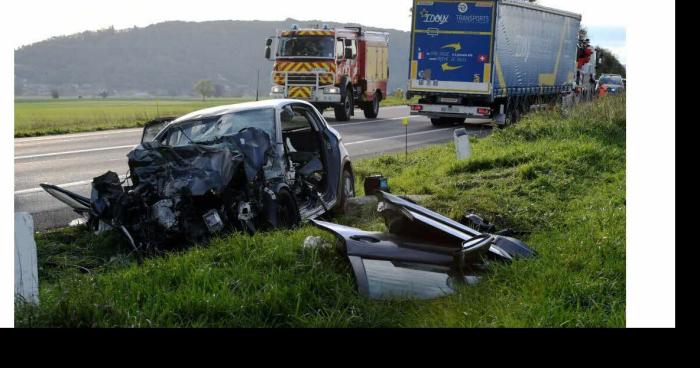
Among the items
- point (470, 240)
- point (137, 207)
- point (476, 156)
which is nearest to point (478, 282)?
point (470, 240)

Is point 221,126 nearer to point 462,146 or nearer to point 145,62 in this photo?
point 462,146

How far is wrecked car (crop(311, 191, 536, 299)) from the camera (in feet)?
19.1

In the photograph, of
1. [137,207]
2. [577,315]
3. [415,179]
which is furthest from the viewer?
[415,179]

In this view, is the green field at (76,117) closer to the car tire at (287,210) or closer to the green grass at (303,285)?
the car tire at (287,210)

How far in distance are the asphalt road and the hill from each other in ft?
28.9

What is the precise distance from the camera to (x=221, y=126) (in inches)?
328

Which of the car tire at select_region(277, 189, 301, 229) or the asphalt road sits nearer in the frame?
the car tire at select_region(277, 189, 301, 229)

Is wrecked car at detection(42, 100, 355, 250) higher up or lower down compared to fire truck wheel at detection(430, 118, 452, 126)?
lower down

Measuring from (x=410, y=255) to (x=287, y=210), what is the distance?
190 centimetres

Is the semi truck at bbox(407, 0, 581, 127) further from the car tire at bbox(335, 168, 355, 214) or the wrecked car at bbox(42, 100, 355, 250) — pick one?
the wrecked car at bbox(42, 100, 355, 250)

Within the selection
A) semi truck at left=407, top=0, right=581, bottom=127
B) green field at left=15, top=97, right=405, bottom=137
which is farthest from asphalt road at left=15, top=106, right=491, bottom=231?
green field at left=15, top=97, right=405, bottom=137

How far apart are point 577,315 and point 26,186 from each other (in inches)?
368

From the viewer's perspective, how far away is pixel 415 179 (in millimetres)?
11805
